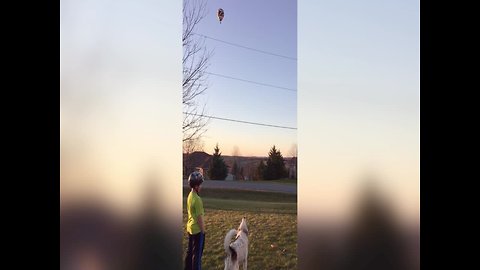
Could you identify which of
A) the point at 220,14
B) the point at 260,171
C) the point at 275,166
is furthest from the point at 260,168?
the point at 220,14

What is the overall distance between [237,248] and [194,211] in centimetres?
50

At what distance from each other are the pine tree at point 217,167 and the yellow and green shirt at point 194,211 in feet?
0.83

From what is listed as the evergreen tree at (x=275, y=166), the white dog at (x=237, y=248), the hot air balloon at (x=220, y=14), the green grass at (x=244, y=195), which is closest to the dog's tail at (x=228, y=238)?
the white dog at (x=237, y=248)

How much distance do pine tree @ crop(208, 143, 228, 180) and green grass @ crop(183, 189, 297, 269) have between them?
0.45ft

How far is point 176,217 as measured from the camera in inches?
153

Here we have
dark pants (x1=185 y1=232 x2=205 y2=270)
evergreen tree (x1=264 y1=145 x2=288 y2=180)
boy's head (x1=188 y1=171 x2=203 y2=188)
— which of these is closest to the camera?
dark pants (x1=185 y1=232 x2=205 y2=270)

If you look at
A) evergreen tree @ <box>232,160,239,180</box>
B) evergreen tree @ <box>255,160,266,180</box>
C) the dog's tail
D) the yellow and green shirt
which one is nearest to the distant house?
evergreen tree @ <box>232,160,239,180</box>

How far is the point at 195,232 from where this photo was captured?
408 cm

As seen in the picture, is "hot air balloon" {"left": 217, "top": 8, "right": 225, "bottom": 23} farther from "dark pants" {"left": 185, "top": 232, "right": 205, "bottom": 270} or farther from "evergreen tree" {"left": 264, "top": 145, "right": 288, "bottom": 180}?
"dark pants" {"left": 185, "top": 232, "right": 205, "bottom": 270}

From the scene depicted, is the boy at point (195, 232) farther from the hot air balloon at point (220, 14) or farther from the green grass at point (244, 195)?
the hot air balloon at point (220, 14)

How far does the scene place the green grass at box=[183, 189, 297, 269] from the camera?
4.14 meters

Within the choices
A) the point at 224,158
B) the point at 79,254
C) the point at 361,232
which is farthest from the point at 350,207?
the point at 79,254
